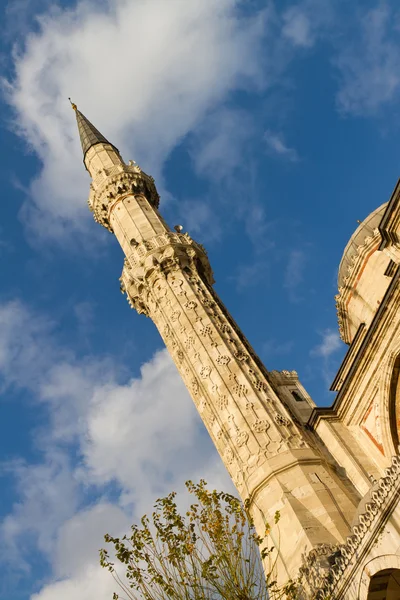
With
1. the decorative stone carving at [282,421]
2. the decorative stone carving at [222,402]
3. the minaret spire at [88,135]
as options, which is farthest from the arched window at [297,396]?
the minaret spire at [88,135]

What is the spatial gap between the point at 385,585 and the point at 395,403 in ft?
24.9

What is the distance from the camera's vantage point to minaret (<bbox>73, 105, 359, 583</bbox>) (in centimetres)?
1497

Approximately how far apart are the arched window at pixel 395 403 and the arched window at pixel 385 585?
21.7 feet

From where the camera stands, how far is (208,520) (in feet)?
42.2

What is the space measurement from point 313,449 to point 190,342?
5697mm

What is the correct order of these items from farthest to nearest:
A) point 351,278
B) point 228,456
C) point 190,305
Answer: point 351,278, point 190,305, point 228,456

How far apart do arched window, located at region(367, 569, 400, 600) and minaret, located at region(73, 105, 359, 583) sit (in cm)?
222

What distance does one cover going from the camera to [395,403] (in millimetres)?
18094

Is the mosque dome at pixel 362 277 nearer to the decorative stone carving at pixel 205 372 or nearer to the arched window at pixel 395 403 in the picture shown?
the arched window at pixel 395 403

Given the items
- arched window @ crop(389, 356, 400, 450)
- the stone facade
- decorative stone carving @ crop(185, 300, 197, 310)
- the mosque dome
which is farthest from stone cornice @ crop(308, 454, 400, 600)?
the mosque dome

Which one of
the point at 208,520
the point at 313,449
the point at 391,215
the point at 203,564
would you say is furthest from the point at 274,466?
the point at 391,215

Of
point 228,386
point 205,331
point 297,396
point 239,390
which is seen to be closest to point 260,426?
point 239,390

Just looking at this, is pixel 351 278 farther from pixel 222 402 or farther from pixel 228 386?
pixel 222 402

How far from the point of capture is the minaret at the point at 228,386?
14969 millimetres
